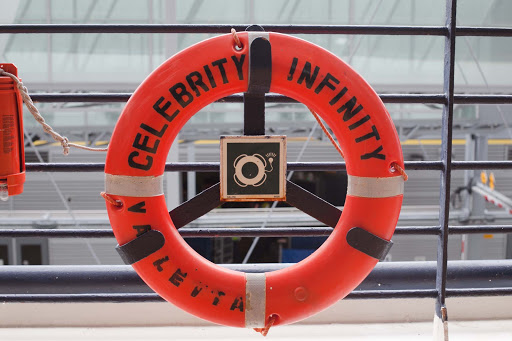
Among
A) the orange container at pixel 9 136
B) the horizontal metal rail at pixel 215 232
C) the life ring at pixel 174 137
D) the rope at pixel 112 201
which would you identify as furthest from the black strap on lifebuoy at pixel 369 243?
the orange container at pixel 9 136

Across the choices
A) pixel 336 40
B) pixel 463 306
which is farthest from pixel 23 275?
pixel 336 40

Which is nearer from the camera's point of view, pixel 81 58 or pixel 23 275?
pixel 23 275

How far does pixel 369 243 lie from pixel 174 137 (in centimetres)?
43

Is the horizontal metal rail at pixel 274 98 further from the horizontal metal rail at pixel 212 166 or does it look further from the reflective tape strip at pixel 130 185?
the reflective tape strip at pixel 130 185

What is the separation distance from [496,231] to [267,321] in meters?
0.63

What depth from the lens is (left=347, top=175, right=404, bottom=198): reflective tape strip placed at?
897mm

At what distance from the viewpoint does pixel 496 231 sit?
3.71 feet

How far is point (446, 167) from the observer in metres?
1.06

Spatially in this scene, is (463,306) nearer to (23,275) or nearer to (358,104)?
(358,104)

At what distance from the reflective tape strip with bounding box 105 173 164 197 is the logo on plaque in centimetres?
15

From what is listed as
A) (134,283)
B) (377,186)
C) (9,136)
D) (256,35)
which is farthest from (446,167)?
(9,136)

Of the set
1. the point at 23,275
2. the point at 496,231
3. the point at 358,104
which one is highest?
the point at 358,104

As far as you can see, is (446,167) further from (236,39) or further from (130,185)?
(130,185)

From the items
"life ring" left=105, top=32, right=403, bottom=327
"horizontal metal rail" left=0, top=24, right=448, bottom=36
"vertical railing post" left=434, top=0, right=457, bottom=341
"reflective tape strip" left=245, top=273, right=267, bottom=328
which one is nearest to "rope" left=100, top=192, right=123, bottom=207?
"life ring" left=105, top=32, right=403, bottom=327
